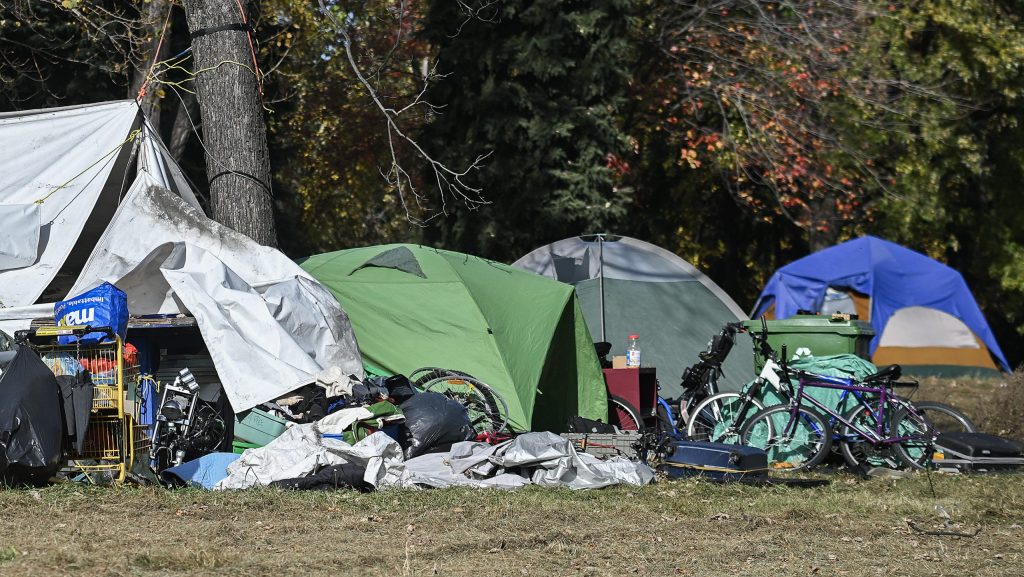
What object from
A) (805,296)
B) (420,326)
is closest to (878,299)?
(805,296)

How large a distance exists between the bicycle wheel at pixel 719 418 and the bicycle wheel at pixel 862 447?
700mm

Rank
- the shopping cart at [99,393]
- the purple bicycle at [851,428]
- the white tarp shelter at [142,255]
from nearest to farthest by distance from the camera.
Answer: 1. the shopping cart at [99,393]
2. the white tarp shelter at [142,255]
3. the purple bicycle at [851,428]

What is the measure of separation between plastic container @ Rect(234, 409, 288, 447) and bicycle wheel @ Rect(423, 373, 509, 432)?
1.45m

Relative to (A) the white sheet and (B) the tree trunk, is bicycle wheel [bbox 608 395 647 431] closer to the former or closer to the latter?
(B) the tree trunk

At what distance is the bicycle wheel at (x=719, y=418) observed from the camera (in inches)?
386

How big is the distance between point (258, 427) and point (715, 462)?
10.7 ft

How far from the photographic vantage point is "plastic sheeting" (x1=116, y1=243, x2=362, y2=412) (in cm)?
863

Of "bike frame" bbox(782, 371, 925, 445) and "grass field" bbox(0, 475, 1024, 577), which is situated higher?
"bike frame" bbox(782, 371, 925, 445)

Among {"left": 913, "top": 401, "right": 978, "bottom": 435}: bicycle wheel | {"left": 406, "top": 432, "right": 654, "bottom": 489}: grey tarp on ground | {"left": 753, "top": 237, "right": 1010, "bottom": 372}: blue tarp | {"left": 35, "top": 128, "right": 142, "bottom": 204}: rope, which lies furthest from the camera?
{"left": 753, "top": 237, "right": 1010, "bottom": 372}: blue tarp

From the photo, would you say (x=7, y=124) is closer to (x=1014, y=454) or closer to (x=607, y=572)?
(x=607, y=572)

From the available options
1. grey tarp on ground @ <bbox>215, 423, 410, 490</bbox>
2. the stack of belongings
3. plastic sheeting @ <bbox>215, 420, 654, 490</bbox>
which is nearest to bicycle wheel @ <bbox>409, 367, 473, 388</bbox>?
the stack of belongings

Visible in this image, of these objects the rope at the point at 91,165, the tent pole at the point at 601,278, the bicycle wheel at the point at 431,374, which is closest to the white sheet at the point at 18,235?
the rope at the point at 91,165

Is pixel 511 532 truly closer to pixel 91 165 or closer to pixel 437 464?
pixel 437 464

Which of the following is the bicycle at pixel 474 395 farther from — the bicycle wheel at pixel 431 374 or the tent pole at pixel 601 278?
the tent pole at pixel 601 278
